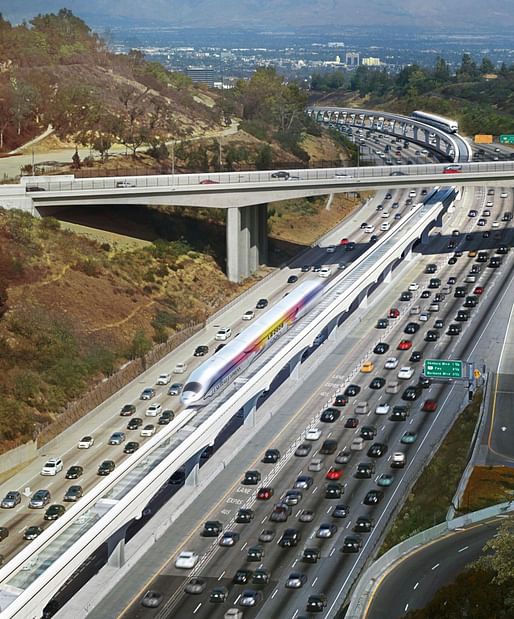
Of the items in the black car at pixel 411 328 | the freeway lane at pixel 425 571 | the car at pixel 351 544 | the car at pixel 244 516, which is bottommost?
the black car at pixel 411 328

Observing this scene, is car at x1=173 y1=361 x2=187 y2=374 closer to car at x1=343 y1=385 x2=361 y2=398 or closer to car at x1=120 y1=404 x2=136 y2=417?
car at x1=120 y1=404 x2=136 y2=417

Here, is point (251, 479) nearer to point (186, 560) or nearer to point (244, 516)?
point (244, 516)

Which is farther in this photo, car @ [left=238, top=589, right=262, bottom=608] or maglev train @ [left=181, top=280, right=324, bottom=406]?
maglev train @ [left=181, top=280, right=324, bottom=406]

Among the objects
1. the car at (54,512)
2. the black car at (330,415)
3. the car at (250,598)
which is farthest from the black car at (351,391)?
the car at (250,598)

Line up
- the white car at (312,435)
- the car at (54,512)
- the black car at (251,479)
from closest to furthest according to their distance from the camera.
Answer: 1. the car at (54,512)
2. the black car at (251,479)
3. the white car at (312,435)

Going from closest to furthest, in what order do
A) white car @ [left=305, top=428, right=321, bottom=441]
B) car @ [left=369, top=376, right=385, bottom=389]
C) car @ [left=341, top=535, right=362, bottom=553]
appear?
car @ [left=341, top=535, right=362, bottom=553], white car @ [left=305, top=428, right=321, bottom=441], car @ [left=369, top=376, right=385, bottom=389]

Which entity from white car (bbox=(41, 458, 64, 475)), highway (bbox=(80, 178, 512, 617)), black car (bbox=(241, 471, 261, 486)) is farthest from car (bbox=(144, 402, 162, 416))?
black car (bbox=(241, 471, 261, 486))

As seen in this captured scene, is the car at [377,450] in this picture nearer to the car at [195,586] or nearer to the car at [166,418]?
the car at [166,418]
